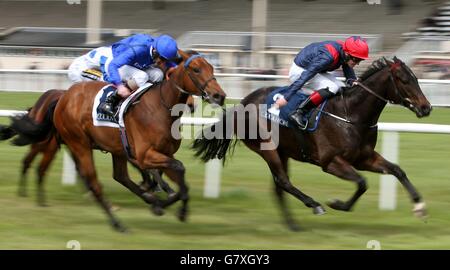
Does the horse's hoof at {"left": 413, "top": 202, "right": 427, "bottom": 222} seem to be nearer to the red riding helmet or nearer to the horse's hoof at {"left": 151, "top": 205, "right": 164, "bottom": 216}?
the red riding helmet

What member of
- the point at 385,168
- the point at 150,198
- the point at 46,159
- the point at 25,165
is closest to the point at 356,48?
the point at 385,168

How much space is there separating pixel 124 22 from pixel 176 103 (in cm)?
1947

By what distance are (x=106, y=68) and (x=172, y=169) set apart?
1.41 meters

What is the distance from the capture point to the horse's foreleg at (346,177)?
5.64m

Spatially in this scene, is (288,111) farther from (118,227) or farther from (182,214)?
(118,227)

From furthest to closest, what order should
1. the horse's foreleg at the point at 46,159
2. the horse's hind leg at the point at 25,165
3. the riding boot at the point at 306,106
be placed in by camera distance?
the horse's hind leg at the point at 25,165, the horse's foreleg at the point at 46,159, the riding boot at the point at 306,106

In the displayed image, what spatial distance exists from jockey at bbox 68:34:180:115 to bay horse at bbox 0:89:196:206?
810mm

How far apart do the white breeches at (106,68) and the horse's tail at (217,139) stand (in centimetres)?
62

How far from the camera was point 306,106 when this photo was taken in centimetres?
599

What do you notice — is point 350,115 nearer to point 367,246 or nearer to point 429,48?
point 367,246

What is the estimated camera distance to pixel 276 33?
843 inches

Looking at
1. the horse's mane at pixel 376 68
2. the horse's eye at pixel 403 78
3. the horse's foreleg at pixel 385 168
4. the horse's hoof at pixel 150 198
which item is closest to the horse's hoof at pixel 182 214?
the horse's hoof at pixel 150 198

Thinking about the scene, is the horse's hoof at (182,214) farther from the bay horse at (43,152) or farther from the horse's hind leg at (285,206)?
the bay horse at (43,152)

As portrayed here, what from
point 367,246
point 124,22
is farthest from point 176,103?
point 124,22
